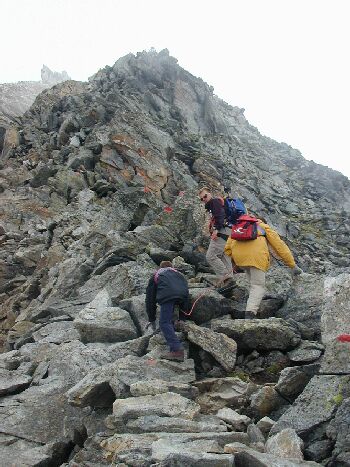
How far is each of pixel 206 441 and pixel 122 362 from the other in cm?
359

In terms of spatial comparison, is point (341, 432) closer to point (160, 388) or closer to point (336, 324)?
point (336, 324)

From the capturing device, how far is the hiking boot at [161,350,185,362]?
9.69 metres

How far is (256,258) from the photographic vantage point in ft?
38.1

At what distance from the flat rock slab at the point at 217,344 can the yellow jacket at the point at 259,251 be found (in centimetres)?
238

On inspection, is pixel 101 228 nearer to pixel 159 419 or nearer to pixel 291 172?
pixel 159 419

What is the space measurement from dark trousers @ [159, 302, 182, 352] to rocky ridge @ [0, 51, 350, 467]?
16.7 inches

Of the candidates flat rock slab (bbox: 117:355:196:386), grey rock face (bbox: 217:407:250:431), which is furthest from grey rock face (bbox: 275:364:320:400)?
flat rock slab (bbox: 117:355:196:386)

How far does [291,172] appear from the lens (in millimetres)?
Result: 67750

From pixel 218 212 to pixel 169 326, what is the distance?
5279 mm

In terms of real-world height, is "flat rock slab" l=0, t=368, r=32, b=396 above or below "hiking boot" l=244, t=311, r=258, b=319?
below

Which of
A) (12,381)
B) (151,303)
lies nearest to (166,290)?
(151,303)

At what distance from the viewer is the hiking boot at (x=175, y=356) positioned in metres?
9.69

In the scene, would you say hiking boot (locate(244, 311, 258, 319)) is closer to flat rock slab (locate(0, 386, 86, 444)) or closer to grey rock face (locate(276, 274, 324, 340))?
grey rock face (locate(276, 274, 324, 340))

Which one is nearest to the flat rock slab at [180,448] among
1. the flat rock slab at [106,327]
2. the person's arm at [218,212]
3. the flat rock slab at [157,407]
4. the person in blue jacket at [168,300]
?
the flat rock slab at [157,407]
